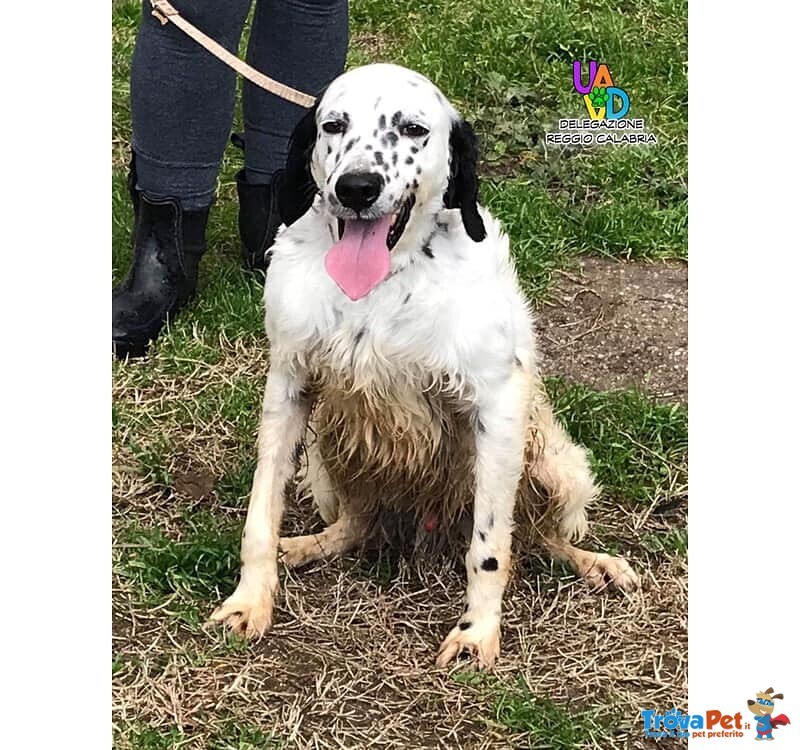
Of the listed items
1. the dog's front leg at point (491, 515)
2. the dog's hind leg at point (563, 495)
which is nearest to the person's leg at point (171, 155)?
the dog's hind leg at point (563, 495)

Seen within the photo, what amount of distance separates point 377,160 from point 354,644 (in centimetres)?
159

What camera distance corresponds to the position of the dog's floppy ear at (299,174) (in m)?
3.81

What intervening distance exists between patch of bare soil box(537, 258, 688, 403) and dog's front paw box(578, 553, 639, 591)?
3.67 feet

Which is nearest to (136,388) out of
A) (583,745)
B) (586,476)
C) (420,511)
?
(420,511)

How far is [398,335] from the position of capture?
379 centimetres

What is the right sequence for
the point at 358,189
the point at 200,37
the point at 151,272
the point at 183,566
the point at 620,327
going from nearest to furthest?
the point at 358,189
the point at 183,566
the point at 200,37
the point at 151,272
the point at 620,327

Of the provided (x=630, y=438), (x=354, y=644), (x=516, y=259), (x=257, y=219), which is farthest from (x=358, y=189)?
(x=516, y=259)

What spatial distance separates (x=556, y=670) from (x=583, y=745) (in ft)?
1.27

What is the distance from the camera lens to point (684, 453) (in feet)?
16.2

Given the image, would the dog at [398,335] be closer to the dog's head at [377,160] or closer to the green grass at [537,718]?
the dog's head at [377,160]

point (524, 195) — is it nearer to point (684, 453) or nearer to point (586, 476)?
point (684, 453)
